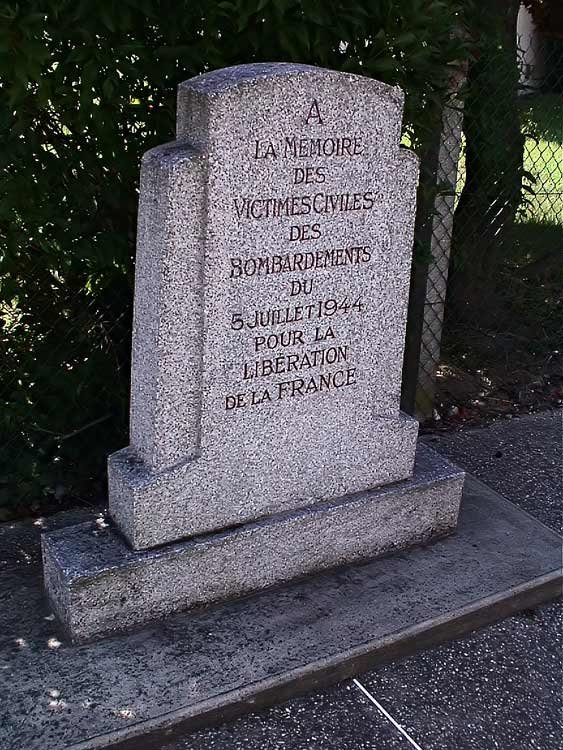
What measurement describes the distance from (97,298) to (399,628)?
1685mm

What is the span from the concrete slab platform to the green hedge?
1.60ft

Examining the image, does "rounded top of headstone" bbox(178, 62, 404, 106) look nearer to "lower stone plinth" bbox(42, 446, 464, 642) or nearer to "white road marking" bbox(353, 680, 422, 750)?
"lower stone plinth" bbox(42, 446, 464, 642)

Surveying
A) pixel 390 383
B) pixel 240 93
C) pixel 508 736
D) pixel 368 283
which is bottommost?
pixel 508 736

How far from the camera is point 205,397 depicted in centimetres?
304

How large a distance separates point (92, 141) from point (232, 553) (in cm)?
149

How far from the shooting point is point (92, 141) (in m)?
3.43

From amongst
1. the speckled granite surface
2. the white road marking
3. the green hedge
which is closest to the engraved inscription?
the green hedge

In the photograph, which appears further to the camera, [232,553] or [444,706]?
[232,553]

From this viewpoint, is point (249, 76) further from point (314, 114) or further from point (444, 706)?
point (444, 706)

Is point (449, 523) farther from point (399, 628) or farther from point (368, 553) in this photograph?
point (399, 628)

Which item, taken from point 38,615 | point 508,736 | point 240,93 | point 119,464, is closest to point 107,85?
point 240,93

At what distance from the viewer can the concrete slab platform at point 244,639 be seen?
2779mm

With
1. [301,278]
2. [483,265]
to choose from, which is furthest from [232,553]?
[483,265]

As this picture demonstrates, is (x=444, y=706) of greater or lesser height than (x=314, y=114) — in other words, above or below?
below
